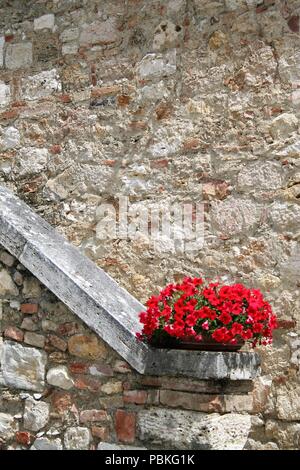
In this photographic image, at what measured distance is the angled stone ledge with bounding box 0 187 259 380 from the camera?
11.3 feet

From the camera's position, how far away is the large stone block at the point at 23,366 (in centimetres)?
375

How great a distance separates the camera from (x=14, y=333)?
384cm

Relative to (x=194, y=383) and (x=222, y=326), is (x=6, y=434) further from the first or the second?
(x=222, y=326)

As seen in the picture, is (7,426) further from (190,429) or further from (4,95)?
(4,95)

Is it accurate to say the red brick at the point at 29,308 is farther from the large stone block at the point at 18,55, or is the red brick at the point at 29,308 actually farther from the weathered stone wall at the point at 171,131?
the large stone block at the point at 18,55

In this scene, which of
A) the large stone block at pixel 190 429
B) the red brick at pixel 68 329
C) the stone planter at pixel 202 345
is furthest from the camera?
the red brick at pixel 68 329

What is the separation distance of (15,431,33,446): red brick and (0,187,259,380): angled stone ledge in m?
0.73

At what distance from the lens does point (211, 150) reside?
4543 millimetres

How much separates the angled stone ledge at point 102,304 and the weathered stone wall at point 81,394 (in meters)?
0.06

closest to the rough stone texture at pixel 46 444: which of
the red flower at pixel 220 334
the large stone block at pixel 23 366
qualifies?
the large stone block at pixel 23 366

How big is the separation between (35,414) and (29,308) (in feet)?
1.96

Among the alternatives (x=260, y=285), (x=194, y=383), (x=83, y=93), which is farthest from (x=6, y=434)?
(x=83, y=93)

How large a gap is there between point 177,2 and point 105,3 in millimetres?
613

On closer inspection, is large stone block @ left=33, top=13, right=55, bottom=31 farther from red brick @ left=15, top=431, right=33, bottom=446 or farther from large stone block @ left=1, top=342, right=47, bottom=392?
red brick @ left=15, top=431, right=33, bottom=446
